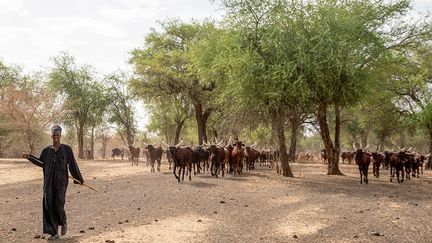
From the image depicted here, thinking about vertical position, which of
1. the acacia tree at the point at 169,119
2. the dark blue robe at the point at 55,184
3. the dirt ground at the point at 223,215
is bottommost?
the dirt ground at the point at 223,215

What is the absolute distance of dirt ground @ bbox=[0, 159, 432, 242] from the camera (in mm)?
8484

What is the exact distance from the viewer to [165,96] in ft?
127

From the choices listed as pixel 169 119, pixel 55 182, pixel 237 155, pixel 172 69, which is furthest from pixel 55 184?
pixel 169 119

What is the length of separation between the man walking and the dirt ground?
0.33 meters

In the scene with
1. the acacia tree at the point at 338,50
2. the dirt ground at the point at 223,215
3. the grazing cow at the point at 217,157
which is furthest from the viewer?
the grazing cow at the point at 217,157

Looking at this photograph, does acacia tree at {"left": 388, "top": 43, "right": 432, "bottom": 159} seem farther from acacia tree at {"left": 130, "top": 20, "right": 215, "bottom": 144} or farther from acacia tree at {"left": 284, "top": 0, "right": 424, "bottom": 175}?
acacia tree at {"left": 130, "top": 20, "right": 215, "bottom": 144}

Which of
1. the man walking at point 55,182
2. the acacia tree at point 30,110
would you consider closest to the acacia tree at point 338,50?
the man walking at point 55,182

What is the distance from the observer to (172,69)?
3603cm

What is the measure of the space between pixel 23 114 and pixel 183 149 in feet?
82.9

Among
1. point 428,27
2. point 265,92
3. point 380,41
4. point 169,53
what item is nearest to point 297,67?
point 265,92

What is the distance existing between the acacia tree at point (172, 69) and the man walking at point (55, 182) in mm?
25274

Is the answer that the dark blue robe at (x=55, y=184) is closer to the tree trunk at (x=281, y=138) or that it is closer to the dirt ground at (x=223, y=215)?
the dirt ground at (x=223, y=215)

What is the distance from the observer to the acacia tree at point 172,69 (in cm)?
3553

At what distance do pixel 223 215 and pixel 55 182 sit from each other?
4.48m
